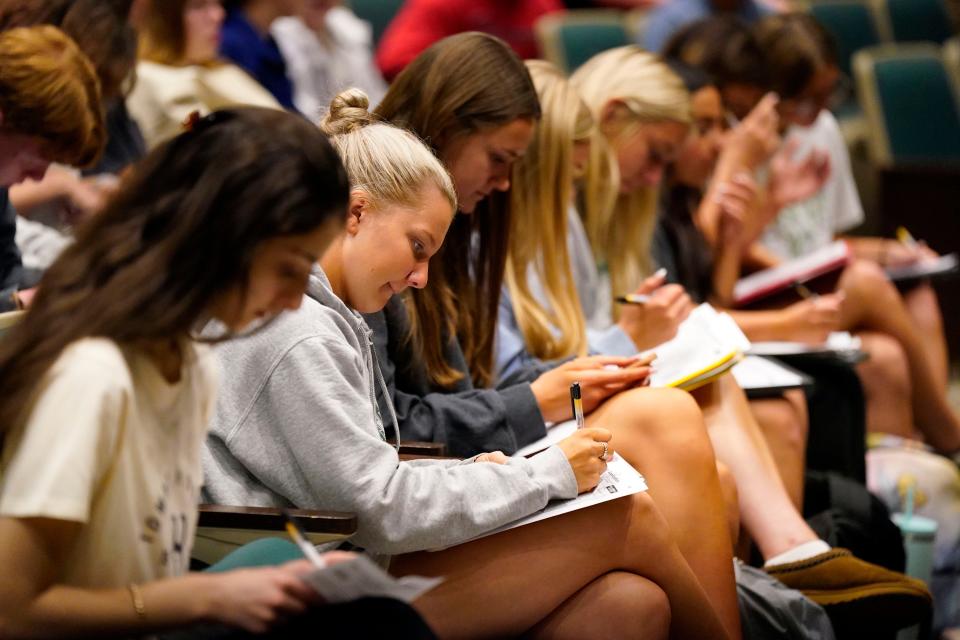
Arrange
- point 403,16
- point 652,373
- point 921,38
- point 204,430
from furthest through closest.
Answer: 1. point 921,38
2. point 403,16
3. point 652,373
4. point 204,430

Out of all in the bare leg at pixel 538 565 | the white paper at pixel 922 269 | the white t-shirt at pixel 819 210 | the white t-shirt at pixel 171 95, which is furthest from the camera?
the white t-shirt at pixel 819 210

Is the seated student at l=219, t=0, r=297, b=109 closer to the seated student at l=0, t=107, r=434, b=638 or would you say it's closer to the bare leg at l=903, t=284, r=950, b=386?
the bare leg at l=903, t=284, r=950, b=386

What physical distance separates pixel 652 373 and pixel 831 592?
474 millimetres

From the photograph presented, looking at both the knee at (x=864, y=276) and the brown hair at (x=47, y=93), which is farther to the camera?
the knee at (x=864, y=276)

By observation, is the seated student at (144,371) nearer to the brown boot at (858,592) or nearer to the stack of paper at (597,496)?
the stack of paper at (597,496)

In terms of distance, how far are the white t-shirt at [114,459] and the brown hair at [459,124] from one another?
77cm

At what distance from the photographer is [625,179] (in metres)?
2.86

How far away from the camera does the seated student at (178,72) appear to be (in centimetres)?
307

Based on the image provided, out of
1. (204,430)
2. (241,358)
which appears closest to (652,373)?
(241,358)

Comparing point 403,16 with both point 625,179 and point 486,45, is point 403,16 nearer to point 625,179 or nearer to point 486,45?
point 625,179

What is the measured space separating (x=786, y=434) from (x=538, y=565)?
42.2 inches

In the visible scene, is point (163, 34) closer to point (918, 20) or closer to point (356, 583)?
point (356, 583)

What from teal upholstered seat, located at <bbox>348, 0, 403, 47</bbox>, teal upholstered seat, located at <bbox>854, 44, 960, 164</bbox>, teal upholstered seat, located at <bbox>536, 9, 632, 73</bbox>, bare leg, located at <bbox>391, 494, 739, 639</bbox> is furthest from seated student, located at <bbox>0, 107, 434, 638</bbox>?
teal upholstered seat, located at <bbox>854, 44, 960, 164</bbox>

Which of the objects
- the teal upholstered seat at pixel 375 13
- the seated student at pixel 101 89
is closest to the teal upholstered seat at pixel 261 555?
the seated student at pixel 101 89
